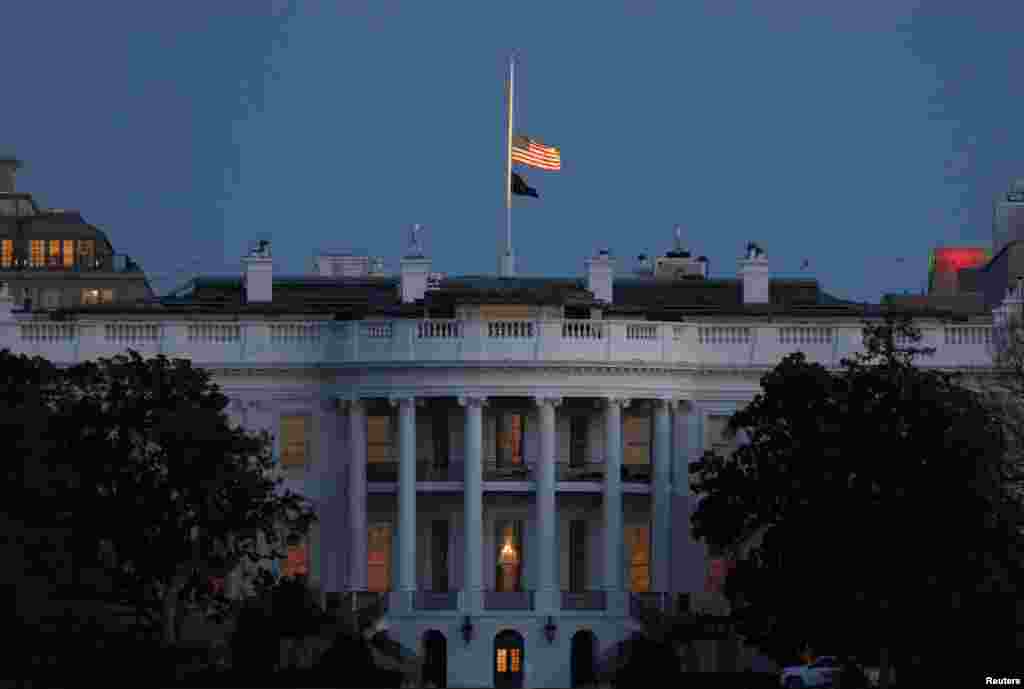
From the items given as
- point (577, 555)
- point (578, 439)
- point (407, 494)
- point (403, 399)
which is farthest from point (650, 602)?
point (403, 399)

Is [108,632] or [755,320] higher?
[755,320]

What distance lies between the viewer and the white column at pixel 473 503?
157625mm

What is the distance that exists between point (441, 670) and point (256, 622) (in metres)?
10.1

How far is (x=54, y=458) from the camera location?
13800 cm

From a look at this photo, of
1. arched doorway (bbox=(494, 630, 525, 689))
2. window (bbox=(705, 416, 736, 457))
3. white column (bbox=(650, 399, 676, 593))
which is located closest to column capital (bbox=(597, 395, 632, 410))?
white column (bbox=(650, 399, 676, 593))

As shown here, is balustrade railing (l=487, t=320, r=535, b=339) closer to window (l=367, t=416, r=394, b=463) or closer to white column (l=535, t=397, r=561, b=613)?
white column (l=535, t=397, r=561, b=613)

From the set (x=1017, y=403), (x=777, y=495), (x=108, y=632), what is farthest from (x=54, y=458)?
(x=1017, y=403)

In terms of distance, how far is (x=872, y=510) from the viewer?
448 ft

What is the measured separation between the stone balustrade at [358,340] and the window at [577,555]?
22.9 feet

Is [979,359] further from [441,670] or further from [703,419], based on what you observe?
[441,670]

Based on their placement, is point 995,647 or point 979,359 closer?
point 995,647

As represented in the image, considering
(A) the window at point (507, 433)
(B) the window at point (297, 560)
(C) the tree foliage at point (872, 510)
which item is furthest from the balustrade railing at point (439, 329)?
(C) the tree foliage at point (872, 510)

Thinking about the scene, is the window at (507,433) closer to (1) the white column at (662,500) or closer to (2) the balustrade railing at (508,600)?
(1) the white column at (662,500)

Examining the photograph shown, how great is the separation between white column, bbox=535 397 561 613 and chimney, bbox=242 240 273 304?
47.1 feet
